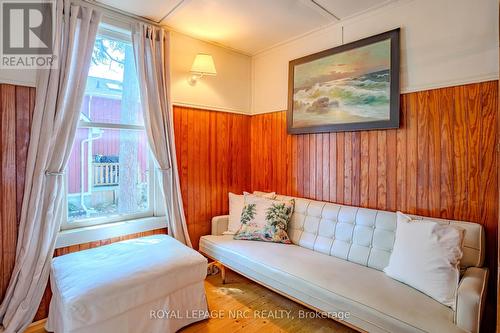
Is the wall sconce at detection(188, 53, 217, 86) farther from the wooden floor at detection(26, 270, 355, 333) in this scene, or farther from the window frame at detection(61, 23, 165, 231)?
the wooden floor at detection(26, 270, 355, 333)

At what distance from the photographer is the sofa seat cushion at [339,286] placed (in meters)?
1.42

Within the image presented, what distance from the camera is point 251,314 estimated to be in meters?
2.11

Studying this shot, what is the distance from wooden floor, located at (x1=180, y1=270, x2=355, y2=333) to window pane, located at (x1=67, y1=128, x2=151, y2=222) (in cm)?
112

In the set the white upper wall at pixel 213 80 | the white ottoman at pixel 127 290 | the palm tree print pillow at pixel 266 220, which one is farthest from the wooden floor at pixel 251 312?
the white upper wall at pixel 213 80

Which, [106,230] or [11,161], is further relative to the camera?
[106,230]

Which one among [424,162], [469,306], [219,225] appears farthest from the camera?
[219,225]

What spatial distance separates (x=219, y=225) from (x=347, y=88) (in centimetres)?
187

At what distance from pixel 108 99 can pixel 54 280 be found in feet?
4.93

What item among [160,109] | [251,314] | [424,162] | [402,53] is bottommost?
[251,314]

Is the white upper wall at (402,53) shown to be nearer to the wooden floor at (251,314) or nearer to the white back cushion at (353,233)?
the white back cushion at (353,233)

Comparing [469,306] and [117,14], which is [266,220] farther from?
[117,14]

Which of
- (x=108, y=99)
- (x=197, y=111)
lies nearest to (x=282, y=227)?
(x=197, y=111)

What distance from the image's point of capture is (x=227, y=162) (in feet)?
10.6

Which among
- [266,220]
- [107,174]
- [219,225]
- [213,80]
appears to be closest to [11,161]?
[107,174]
